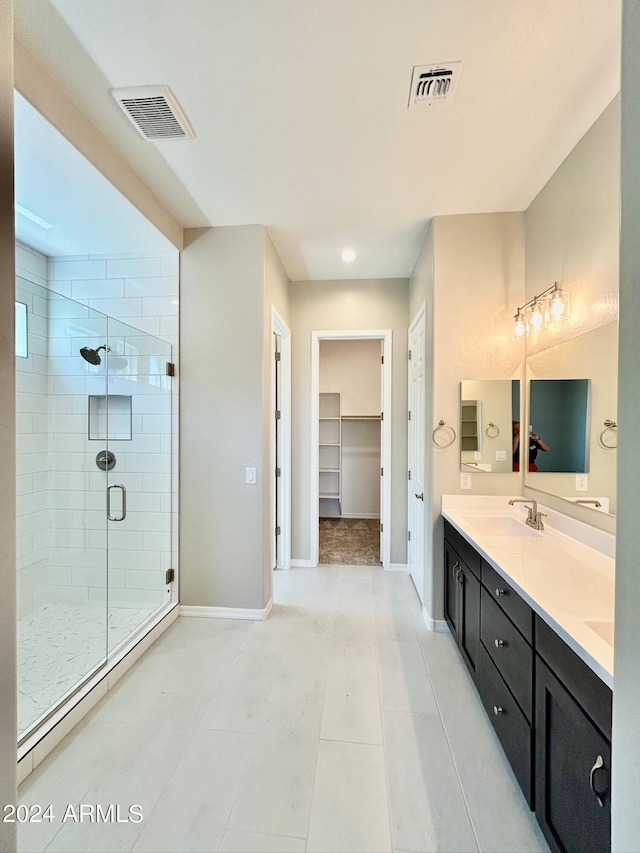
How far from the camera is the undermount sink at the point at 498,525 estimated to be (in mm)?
2100

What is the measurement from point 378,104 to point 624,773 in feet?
7.36

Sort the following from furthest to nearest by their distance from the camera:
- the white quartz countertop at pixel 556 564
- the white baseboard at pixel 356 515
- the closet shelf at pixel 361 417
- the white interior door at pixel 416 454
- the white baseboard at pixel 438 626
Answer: the white baseboard at pixel 356 515, the closet shelf at pixel 361 417, the white interior door at pixel 416 454, the white baseboard at pixel 438 626, the white quartz countertop at pixel 556 564

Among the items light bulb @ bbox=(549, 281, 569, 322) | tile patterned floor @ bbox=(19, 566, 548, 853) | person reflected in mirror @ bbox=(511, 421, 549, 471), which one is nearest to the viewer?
tile patterned floor @ bbox=(19, 566, 548, 853)

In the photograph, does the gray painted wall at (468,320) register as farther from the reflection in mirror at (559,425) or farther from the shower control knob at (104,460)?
the shower control knob at (104,460)

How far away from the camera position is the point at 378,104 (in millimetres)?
1588

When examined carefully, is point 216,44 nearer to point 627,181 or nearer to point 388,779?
point 627,181

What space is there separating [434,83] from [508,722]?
260cm

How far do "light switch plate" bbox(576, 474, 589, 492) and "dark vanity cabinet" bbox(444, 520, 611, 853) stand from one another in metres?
0.63

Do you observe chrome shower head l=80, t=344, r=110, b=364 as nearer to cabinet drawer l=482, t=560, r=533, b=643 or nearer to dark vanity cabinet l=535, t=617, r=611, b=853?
cabinet drawer l=482, t=560, r=533, b=643

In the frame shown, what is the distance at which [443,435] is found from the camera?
8.11ft

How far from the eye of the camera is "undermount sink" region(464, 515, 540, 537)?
2.10 metres

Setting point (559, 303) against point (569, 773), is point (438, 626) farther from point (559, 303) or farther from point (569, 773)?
point (559, 303)

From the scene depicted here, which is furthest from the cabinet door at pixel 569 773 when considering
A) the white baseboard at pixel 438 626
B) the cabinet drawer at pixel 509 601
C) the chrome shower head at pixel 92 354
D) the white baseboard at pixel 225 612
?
the chrome shower head at pixel 92 354

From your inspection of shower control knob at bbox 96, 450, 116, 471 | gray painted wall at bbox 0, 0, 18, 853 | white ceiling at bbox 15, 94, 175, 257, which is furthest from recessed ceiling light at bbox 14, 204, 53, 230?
gray painted wall at bbox 0, 0, 18, 853
